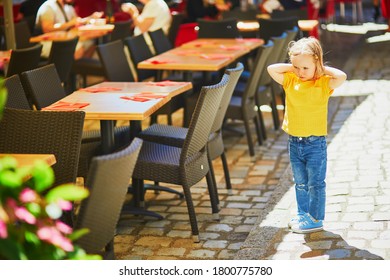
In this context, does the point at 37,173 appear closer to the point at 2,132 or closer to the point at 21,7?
the point at 2,132

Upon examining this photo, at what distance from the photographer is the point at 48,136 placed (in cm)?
437

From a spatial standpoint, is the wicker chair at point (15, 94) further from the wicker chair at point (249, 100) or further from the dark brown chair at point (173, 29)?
the dark brown chair at point (173, 29)

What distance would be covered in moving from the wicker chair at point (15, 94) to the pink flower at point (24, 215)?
8.50ft

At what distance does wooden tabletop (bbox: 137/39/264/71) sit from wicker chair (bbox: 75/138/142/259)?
3425mm

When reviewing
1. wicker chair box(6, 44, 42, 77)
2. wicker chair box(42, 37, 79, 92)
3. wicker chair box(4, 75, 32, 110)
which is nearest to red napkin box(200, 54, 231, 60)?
wicker chair box(42, 37, 79, 92)

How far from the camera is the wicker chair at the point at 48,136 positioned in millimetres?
4301

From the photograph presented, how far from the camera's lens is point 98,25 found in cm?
1002

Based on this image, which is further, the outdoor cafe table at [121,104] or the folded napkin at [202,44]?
the folded napkin at [202,44]

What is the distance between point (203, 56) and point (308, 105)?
290 cm

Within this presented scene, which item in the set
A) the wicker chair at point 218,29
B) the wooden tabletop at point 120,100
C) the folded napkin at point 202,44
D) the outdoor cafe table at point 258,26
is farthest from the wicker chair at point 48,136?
the outdoor cafe table at point 258,26

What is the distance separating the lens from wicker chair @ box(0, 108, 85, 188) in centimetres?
430

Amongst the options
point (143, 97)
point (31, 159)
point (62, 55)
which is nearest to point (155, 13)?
point (62, 55)

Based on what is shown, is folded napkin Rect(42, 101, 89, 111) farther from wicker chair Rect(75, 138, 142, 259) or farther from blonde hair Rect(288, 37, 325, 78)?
wicker chair Rect(75, 138, 142, 259)
